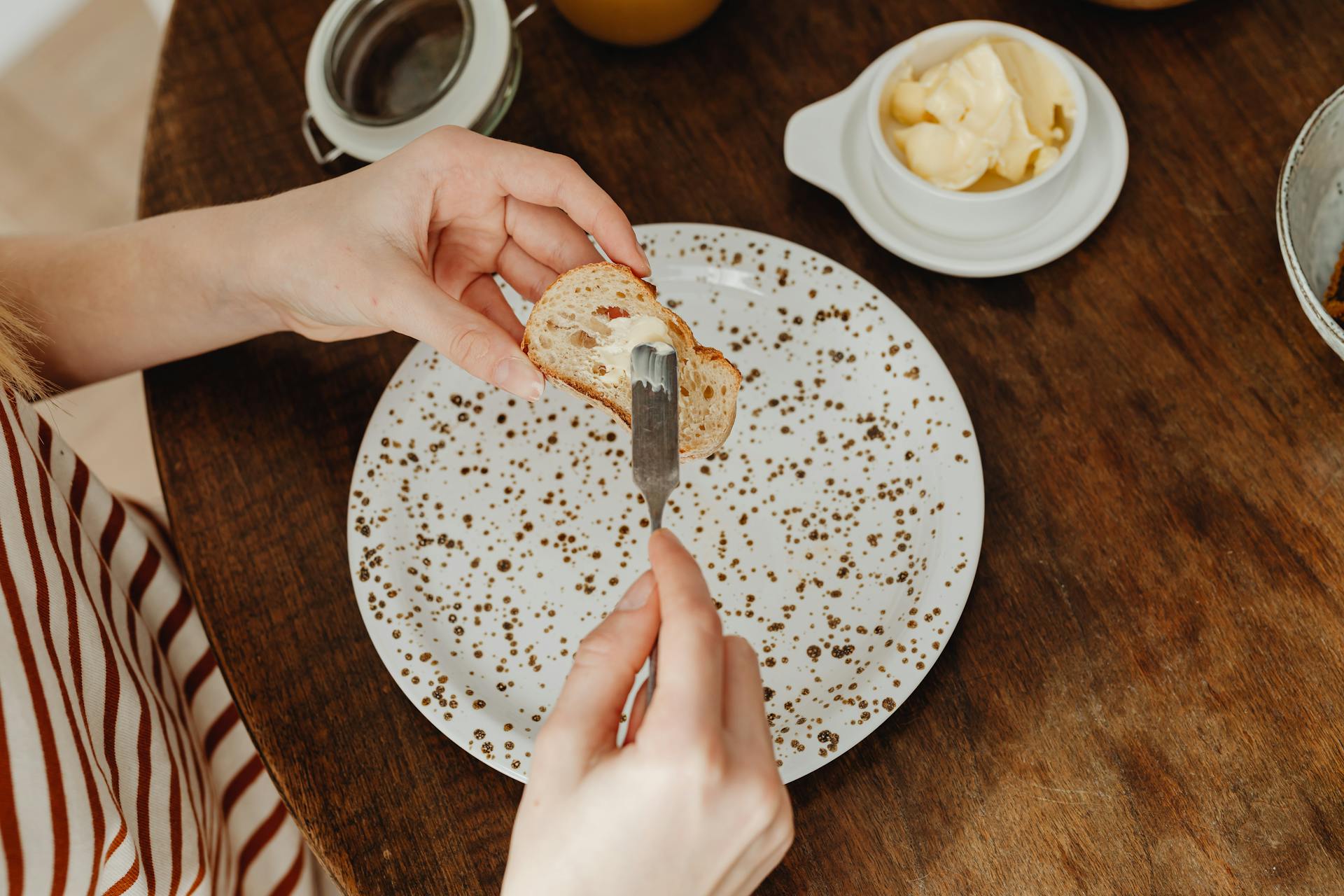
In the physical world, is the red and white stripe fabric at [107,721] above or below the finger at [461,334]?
below

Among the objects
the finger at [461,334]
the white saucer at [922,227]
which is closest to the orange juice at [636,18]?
the white saucer at [922,227]

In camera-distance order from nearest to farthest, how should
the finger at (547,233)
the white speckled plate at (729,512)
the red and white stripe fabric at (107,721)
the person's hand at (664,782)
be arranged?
the person's hand at (664,782) → the red and white stripe fabric at (107,721) → the white speckled plate at (729,512) → the finger at (547,233)

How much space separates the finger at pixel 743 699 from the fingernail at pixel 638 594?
0.07 meters

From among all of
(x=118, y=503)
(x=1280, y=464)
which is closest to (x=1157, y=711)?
(x=1280, y=464)

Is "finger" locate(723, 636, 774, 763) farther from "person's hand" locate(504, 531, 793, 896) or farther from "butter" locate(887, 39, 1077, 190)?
"butter" locate(887, 39, 1077, 190)

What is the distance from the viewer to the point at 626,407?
2.91 feet

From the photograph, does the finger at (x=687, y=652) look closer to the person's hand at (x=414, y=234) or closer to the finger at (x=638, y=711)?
the finger at (x=638, y=711)

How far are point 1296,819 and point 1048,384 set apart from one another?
42 centimetres

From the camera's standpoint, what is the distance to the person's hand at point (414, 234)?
80 cm

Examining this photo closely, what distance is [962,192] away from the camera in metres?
0.91

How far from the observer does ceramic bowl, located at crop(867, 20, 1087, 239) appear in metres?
0.90

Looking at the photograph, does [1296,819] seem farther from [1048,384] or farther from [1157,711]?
[1048,384]

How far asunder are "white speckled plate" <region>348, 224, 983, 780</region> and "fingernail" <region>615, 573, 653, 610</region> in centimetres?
19

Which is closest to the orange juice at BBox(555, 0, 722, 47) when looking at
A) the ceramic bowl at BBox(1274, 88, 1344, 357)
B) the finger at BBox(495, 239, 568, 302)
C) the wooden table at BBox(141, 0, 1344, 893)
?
the wooden table at BBox(141, 0, 1344, 893)
